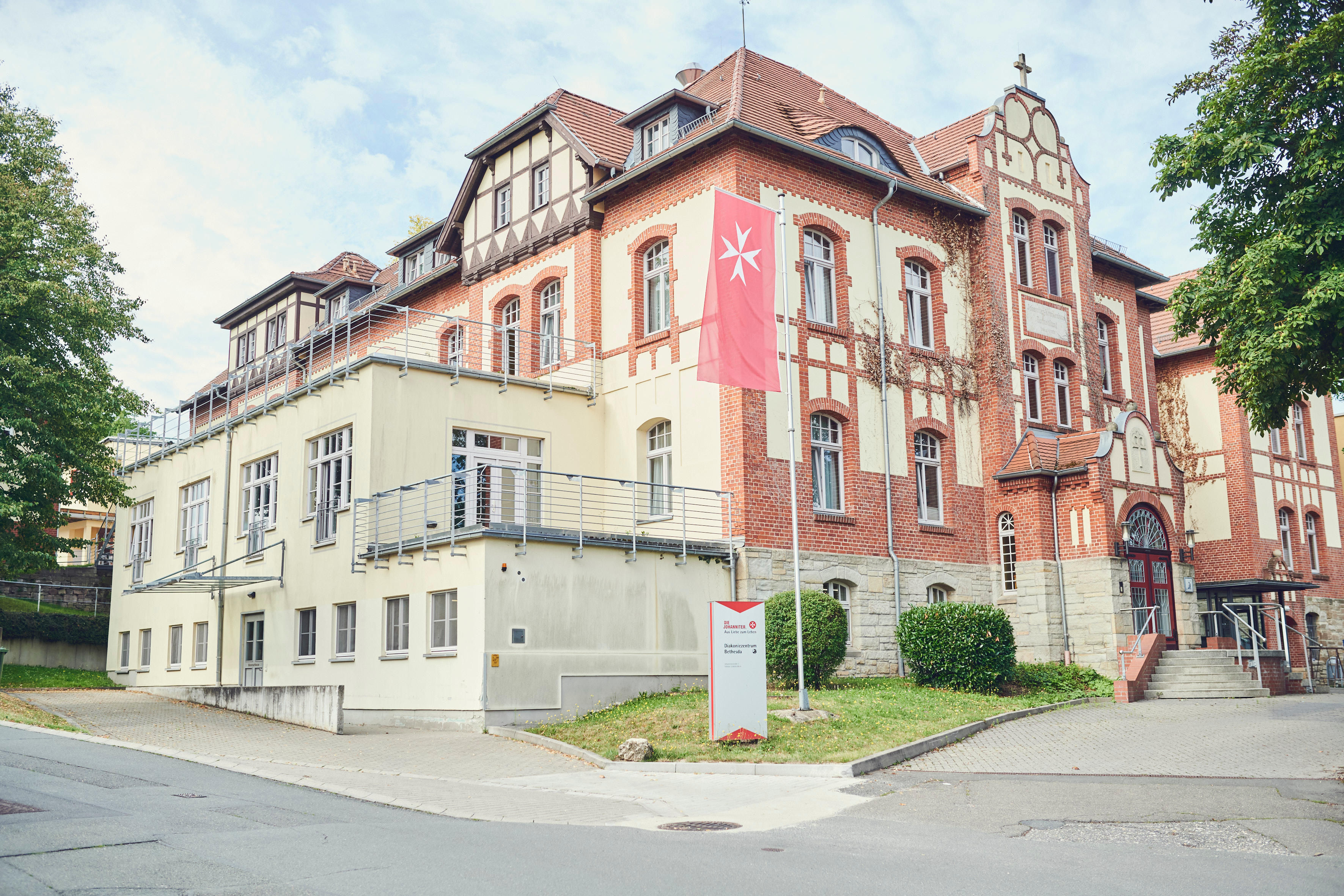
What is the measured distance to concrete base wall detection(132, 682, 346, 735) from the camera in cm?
1762

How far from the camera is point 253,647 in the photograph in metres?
25.2

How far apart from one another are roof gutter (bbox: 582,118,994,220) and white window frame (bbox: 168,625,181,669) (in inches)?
585

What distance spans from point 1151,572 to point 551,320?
14479 mm

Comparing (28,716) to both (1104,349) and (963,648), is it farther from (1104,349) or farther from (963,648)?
(1104,349)

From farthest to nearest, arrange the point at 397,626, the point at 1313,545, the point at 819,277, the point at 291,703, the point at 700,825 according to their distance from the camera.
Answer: the point at 1313,545, the point at 819,277, the point at 397,626, the point at 291,703, the point at 700,825

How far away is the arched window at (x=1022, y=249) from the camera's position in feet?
88.7

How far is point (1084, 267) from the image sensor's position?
93.6ft

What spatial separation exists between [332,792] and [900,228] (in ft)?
59.7

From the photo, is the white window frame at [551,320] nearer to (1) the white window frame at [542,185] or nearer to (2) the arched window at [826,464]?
(1) the white window frame at [542,185]

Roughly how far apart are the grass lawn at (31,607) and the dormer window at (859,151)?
83.9ft

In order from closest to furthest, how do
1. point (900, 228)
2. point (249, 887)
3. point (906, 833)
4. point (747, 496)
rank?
point (249, 887) < point (906, 833) < point (747, 496) < point (900, 228)

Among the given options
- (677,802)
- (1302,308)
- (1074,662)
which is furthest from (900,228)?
(677,802)

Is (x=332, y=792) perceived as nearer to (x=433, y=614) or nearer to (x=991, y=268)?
(x=433, y=614)

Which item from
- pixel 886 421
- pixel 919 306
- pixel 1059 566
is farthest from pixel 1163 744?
pixel 919 306
